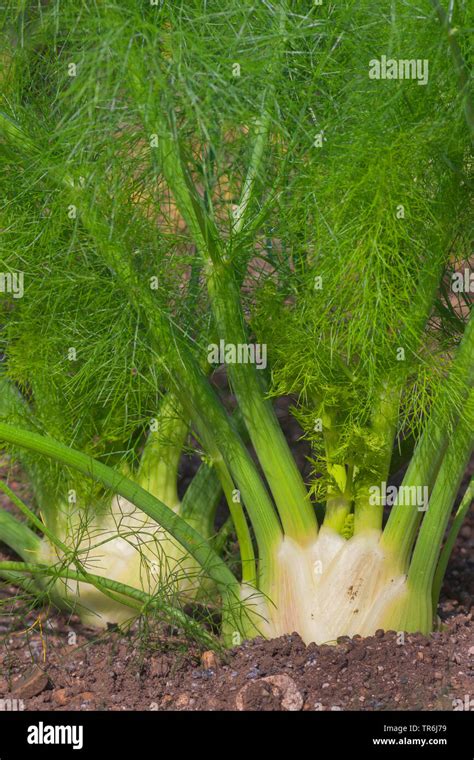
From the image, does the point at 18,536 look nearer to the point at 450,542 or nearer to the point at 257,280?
the point at 257,280

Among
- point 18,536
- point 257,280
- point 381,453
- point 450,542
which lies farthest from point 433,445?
point 18,536

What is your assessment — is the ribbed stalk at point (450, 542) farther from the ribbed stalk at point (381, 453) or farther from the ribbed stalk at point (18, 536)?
the ribbed stalk at point (18, 536)

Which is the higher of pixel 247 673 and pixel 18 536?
pixel 18 536

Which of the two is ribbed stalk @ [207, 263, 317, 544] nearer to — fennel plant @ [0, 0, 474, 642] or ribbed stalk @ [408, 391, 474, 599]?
fennel plant @ [0, 0, 474, 642]

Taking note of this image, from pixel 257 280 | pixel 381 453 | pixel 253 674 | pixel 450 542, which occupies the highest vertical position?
pixel 257 280

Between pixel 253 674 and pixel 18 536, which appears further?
pixel 18 536

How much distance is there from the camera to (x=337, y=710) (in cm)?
187

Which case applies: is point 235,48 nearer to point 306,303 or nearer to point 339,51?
point 339,51

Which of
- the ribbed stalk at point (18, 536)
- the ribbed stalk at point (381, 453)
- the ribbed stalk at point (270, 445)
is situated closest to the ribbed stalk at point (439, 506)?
the ribbed stalk at point (381, 453)

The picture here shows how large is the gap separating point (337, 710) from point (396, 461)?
69 centimetres

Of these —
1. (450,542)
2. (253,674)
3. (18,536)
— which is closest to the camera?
(253,674)

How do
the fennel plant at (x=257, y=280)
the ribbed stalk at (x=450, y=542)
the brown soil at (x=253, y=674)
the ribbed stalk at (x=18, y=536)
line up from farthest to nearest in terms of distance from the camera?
the ribbed stalk at (x=18, y=536), the ribbed stalk at (x=450, y=542), the brown soil at (x=253, y=674), the fennel plant at (x=257, y=280)

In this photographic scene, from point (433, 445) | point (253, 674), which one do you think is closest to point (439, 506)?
point (433, 445)

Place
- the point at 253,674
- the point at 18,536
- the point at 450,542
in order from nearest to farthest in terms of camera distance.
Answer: the point at 253,674
the point at 450,542
the point at 18,536
